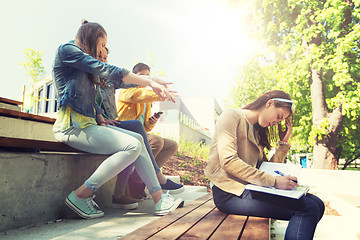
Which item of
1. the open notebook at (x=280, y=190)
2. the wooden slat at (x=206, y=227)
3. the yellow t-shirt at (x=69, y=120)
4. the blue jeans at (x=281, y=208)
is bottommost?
the wooden slat at (x=206, y=227)

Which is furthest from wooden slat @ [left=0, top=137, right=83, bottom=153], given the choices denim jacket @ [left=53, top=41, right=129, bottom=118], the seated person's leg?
the seated person's leg

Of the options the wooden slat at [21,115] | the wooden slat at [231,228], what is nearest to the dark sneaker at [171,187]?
the wooden slat at [231,228]

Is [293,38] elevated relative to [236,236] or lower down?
elevated

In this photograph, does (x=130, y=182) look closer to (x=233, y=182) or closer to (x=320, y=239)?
(x=233, y=182)

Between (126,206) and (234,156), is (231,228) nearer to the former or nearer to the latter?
(234,156)

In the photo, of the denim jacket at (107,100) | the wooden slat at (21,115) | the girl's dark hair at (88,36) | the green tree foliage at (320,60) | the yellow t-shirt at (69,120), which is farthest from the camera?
the green tree foliage at (320,60)

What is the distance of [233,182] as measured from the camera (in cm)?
206

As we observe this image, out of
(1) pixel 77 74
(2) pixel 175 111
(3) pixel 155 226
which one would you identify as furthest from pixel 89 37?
(2) pixel 175 111

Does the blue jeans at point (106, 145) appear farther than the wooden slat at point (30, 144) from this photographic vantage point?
Yes

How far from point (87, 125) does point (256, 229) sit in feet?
4.82

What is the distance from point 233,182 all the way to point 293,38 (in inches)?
384

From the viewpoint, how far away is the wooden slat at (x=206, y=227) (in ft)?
5.05

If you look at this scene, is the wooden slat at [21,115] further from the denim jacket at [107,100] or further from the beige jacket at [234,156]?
the beige jacket at [234,156]

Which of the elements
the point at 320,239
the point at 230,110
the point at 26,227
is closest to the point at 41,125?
the point at 26,227
